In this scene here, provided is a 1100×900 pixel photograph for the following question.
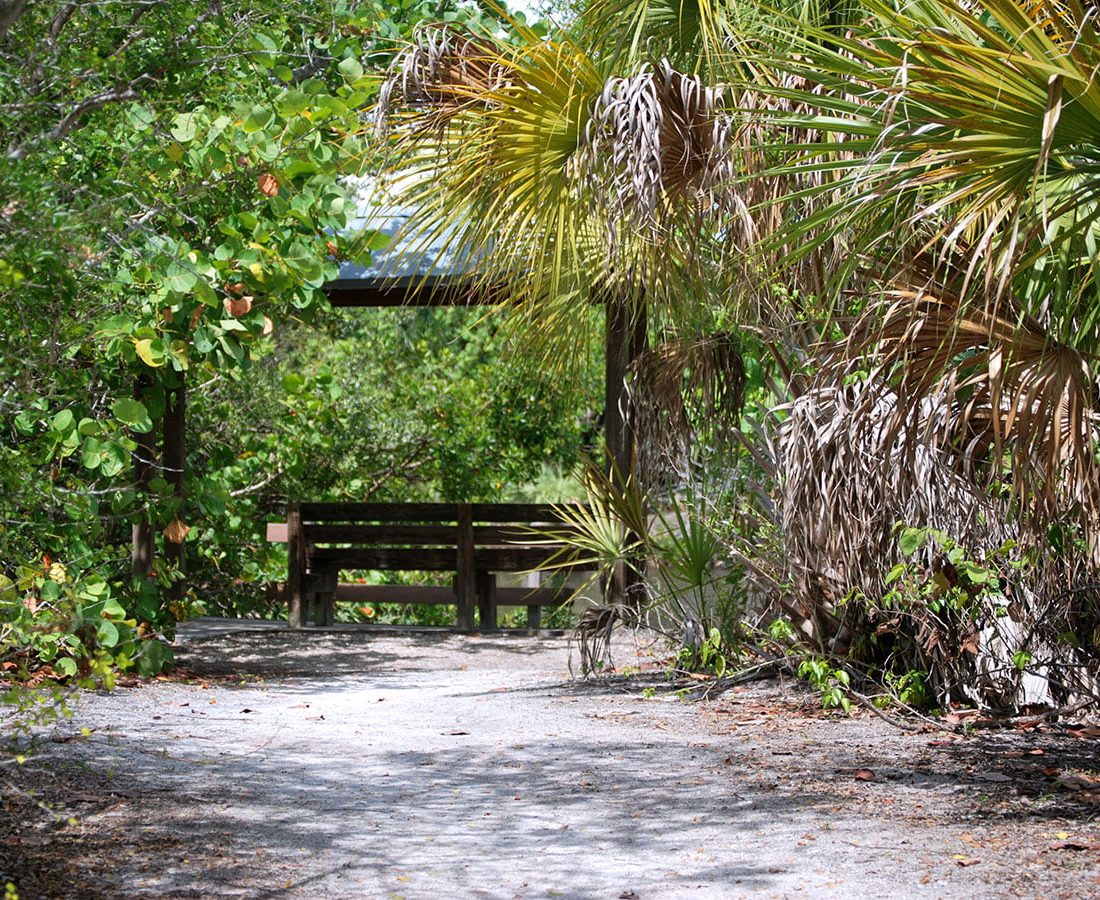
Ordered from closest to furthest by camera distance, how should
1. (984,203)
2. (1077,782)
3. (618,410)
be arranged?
1. (984,203)
2. (1077,782)
3. (618,410)

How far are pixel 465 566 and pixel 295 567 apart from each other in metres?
1.47

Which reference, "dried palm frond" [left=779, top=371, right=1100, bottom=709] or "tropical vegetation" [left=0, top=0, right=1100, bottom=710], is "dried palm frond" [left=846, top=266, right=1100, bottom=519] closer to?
"tropical vegetation" [left=0, top=0, right=1100, bottom=710]

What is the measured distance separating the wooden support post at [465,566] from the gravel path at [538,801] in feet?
12.3

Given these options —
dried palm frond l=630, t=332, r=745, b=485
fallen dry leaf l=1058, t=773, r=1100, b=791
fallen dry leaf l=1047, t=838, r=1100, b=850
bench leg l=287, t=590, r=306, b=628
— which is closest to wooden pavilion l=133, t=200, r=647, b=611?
dried palm frond l=630, t=332, r=745, b=485

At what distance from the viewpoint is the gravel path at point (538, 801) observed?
3.76 meters

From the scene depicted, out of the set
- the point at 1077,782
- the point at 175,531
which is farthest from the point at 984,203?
the point at 175,531

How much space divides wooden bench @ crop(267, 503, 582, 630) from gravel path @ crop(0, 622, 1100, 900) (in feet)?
12.5

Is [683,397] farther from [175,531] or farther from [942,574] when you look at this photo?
[175,531]

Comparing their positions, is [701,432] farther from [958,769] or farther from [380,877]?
[380,877]

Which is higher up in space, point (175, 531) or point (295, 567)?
point (175, 531)

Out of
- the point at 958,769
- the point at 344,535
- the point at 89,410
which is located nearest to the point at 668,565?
the point at 958,769

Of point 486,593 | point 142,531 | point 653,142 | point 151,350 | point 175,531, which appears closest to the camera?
point 653,142

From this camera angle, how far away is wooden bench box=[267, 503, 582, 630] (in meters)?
11.2

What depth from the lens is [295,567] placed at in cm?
1141
